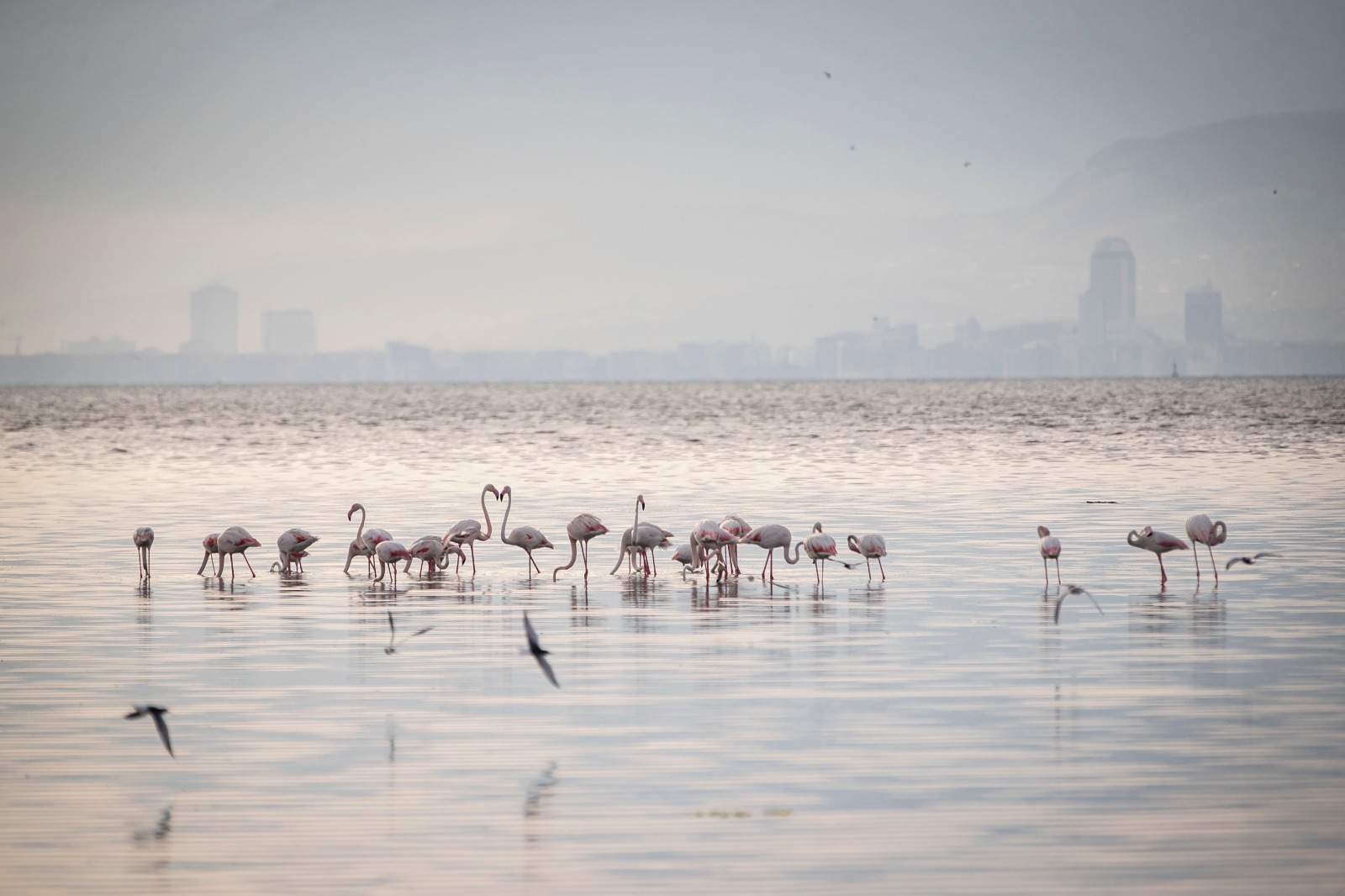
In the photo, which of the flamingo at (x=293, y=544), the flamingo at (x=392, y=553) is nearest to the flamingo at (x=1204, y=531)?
the flamingo at (x=392, y=553)

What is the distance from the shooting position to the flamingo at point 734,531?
60.8 feet

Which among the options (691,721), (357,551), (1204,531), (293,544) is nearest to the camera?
(691,721)

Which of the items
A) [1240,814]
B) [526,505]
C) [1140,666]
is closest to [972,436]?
[526,505]

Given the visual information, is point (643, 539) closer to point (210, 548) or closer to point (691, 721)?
point (210, 548)

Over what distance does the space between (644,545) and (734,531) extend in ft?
3.65

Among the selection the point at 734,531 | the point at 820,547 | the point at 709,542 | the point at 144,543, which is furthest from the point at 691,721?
the point at 144,543

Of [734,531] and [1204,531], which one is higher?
[1204,531]

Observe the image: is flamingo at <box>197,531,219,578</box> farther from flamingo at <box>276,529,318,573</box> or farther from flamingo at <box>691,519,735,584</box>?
flamingo at <box>691,519,735,584</box>

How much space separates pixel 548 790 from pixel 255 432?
219 ft

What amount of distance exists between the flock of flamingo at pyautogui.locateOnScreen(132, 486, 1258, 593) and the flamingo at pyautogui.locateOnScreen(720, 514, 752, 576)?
0.03ft

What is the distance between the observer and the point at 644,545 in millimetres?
18859

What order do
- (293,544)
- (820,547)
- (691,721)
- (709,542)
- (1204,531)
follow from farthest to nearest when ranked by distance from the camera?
(293,544), (709,542), (820,547), (1204,531), (691,721)

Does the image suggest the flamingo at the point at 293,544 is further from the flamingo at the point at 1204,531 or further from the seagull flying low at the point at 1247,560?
the seagull flying low at the point at 1247,560

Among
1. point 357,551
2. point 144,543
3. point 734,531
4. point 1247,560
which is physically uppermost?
point 1247,560
